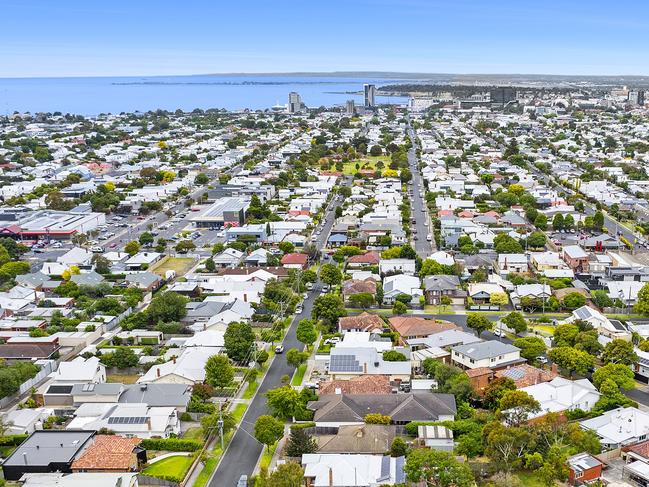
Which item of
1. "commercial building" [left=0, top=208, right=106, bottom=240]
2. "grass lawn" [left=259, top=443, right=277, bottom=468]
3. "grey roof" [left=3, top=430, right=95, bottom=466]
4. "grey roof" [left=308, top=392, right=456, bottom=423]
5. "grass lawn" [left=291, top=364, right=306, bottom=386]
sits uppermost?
"commercial building" [left=0, top=208, right=106, bottom=240]

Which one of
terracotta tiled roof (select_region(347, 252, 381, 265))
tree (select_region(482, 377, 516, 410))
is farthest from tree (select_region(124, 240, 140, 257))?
tree (select_region(482, 377, 516, 410))

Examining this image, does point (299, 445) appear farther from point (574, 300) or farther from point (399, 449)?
point (574, 300)

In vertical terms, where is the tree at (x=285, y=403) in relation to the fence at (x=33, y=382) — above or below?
above

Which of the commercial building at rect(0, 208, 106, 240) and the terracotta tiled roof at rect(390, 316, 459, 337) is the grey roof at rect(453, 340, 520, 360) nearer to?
the terracotta tiled roof at rect(390, 316, 459, 337)

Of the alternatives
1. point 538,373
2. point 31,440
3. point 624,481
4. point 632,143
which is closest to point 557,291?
point 538,373

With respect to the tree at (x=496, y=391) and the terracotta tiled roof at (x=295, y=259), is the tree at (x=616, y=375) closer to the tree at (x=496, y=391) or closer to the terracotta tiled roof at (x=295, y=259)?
the tree at (x=496, y=391)

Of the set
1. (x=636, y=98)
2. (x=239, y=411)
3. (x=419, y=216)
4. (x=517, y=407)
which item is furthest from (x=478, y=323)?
(x=636, y=98)

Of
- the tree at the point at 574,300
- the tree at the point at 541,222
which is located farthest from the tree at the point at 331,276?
the tree at the point at 541,222
